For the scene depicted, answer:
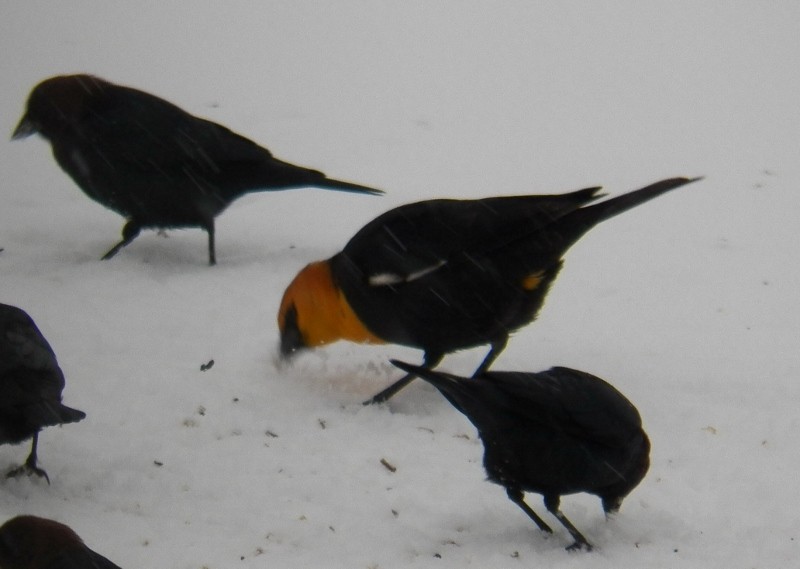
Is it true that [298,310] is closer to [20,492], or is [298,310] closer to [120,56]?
[20,492]

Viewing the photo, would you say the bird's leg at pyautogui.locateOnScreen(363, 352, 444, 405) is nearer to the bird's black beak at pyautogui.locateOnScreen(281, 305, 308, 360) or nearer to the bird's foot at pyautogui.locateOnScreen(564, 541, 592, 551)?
the bird's black beak at pyautogui.locateOnScreen(281, 305, 308, 360)

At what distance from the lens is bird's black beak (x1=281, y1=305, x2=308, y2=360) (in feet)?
19.2

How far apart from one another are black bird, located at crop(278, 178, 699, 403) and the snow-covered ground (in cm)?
35

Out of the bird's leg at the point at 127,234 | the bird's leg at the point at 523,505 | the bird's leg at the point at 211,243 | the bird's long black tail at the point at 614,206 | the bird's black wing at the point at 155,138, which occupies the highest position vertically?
the bird's long black tail at the point at 614,206

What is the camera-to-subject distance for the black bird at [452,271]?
17.9 feet

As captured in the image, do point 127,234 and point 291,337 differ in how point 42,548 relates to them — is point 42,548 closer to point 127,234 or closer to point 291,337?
point 291,337

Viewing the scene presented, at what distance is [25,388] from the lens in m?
4.38

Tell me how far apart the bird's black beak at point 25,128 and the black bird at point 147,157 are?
0.08ft

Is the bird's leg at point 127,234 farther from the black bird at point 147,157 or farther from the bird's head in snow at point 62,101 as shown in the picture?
the bird's head in snow at point 62,101

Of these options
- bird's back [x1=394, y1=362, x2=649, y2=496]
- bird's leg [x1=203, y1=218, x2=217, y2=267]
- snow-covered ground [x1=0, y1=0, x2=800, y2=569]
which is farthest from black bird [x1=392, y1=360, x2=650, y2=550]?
bird's leg [x1=203, y1=218, x2=217, y2=267]

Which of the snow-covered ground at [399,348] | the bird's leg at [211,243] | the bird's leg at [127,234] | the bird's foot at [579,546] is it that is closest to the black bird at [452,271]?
the snow-covered ground at [399,348]

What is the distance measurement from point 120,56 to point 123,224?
3.27m

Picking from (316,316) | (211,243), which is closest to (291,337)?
(316,316)

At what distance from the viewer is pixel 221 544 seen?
14.0 ft
